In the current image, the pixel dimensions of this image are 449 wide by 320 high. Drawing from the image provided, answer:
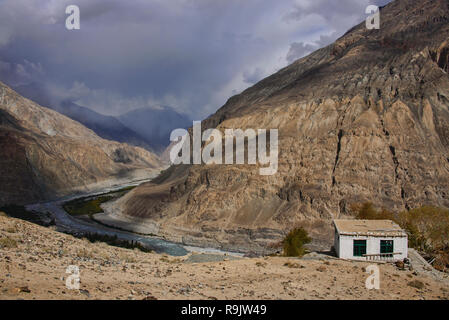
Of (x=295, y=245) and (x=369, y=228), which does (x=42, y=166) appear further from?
(x=369, y=228)

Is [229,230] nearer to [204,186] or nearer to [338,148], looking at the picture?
[204,186]

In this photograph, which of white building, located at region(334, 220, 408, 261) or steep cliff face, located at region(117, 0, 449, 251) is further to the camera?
steep cliff face, located at region(117, 0, 449, 251)

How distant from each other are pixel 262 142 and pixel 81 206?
184 feet

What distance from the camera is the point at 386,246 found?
31531 millimetres

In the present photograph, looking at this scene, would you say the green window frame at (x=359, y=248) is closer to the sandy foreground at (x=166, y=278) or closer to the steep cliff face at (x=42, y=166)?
the sandy foreground at (x=166, y=278)

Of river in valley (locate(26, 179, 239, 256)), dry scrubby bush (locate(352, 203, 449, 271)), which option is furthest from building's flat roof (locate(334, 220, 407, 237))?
river in valley (locate(26, 179, 239, 256))

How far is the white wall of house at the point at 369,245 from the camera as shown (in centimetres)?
3134

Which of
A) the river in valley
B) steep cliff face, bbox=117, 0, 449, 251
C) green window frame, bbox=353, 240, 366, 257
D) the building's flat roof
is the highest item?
steep cliff face, bbox=117, 0, 449, 251

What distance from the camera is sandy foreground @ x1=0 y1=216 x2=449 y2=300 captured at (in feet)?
41.4

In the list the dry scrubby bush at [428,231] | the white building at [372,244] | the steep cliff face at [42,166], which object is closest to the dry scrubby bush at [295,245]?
the white building at [372,244]

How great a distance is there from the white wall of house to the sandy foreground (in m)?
5.95

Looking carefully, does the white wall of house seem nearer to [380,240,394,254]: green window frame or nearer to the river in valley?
[380,240,394,254]: green window frame

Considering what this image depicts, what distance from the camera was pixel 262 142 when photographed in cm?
7900
